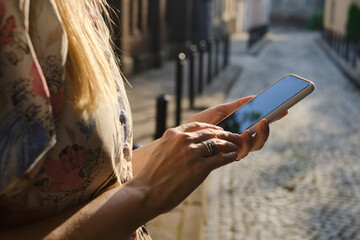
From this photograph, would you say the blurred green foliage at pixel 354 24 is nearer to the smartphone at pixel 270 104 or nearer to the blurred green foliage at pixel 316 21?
the smartphone at pixel 270 104

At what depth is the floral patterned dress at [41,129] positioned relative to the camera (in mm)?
946

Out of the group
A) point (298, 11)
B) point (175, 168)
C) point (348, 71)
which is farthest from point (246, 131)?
point (298, 11)

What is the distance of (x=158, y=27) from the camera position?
15188mm

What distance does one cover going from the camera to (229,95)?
406 inches

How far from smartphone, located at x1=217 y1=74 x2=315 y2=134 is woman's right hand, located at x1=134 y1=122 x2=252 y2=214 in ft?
1.04

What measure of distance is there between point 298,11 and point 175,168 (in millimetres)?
57747

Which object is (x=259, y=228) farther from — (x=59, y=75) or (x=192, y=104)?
(x=192, y=104)

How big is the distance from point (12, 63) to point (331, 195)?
4177mm

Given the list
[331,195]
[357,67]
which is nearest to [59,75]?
[331,195]

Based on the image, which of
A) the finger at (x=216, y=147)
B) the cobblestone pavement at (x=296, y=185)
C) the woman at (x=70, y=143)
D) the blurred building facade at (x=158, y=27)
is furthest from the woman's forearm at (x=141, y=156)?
the blurred building facade at (x=158, y=27)

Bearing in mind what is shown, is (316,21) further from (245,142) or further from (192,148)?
(192,148)

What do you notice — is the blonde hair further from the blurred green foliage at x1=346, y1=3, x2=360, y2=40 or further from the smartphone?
the blurred green foliage at x1=346, y1=3, x2=360, y2=40

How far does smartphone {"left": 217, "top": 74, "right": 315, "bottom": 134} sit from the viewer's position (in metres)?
1.53

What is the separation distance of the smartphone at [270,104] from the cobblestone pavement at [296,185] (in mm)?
2292
